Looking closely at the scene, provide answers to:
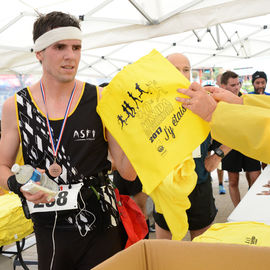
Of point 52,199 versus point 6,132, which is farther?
point 6,132

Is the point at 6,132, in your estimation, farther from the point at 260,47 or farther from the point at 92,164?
the point at 260,47

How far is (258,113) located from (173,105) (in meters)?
0.37

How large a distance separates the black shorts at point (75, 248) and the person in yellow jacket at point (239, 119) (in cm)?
75

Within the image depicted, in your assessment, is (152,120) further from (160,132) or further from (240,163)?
(240,163)

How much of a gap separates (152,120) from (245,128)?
0.38 meters

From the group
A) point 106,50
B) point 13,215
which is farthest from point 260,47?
point 13,215

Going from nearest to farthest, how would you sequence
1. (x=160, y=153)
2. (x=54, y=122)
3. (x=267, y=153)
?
(x=267, y=153)
(x=160, y=153)
(x=54, y=122)

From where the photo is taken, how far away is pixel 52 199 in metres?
1.32

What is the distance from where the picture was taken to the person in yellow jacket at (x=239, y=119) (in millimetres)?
939

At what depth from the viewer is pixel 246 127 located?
3.15 feet

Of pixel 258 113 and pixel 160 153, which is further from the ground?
pixel 258 113

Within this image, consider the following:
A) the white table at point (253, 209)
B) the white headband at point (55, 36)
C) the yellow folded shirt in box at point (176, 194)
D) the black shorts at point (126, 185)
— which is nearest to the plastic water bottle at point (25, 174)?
the yellow folded shirt in box at point (176, 194)

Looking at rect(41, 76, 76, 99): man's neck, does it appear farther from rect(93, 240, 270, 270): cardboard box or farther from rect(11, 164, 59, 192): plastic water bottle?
rect(93, 240, 270, 270): cardboard box

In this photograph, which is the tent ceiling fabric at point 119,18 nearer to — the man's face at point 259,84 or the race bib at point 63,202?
the man's face at point 259,84
